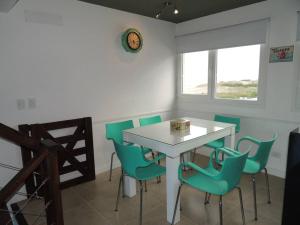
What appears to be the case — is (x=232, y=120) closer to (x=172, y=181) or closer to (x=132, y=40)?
(x=172, y=181)

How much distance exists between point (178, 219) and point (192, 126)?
A: 41.9 inches

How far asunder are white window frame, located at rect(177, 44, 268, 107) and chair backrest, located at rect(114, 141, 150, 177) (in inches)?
83.1

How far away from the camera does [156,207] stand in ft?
7.85

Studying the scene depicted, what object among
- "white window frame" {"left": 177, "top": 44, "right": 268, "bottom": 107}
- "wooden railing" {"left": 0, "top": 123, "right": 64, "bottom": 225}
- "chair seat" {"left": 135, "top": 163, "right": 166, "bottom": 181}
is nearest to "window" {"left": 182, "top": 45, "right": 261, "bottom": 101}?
"white window frame" {"left": 177, "top": 44, "right": 268, "bottom": 107}

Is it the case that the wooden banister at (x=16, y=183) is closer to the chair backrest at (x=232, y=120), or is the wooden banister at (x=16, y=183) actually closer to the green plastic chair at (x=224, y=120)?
the green plastic chair at (x=224, y=120)

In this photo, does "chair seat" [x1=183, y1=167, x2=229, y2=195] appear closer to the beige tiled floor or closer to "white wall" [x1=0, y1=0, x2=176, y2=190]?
the beige tiled floor

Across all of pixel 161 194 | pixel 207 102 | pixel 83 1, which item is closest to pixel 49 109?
pixel 83 1

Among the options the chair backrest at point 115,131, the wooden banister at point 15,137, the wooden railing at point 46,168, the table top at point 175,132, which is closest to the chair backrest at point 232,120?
the table top at point 175,132

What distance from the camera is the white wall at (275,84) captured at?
2.76m

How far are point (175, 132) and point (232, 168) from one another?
0.86 meters

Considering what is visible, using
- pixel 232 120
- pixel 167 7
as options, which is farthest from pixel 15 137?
pixel 232 120

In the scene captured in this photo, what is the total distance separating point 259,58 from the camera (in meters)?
3.10

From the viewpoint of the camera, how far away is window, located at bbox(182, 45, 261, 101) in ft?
10.6

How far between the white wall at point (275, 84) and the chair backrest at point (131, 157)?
6.74 ft
